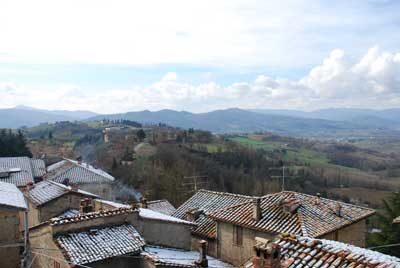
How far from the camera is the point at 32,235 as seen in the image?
1880 centimetres

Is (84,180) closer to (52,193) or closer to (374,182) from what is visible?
(52,193)

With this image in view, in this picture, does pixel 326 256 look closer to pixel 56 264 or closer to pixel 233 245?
pixel 56 264

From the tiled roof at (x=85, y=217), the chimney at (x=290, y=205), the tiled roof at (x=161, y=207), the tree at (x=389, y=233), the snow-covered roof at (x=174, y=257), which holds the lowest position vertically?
the tree at (x=389, y=233)

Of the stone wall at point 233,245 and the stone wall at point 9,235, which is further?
the stone wall at point 233,245

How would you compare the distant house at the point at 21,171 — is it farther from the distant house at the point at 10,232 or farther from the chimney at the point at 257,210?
the chimney at the point at 257,210

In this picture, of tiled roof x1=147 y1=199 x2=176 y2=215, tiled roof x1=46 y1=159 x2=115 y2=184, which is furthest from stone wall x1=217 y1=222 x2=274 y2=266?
tiled roof x1=46 y1=159 x2=115 y2=184

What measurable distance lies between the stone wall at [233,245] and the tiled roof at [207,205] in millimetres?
795

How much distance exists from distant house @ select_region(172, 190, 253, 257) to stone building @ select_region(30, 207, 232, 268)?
9.83 ft

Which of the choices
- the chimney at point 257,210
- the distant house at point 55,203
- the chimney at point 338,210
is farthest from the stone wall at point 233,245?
the distant house at point 55,203

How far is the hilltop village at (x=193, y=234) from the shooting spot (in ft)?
39.7

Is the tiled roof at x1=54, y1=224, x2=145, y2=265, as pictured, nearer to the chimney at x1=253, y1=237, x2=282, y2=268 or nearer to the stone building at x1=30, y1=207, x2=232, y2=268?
the stone building at x1=30, y1=207, x2=232, y2=268

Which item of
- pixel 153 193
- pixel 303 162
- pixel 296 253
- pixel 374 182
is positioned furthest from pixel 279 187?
pixel 296 253

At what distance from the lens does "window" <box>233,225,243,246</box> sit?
21.9m

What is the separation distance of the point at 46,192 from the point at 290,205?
20.4m
